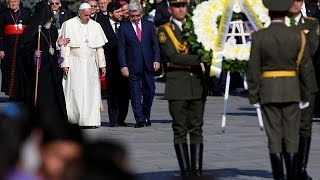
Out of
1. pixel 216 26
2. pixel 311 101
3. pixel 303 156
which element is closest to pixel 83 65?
pixel 216 26

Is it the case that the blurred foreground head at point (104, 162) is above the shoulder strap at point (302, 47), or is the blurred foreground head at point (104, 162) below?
above

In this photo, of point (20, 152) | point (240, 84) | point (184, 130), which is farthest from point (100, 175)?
point (240, 84)

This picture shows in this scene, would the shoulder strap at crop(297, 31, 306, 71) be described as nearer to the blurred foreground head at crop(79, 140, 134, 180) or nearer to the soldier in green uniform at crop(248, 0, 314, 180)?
the soldier in green uniform at crop(248, 0, 314, 180)

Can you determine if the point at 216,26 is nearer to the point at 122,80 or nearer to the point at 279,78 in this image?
the point at 279,78

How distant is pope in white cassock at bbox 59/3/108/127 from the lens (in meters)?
16.5

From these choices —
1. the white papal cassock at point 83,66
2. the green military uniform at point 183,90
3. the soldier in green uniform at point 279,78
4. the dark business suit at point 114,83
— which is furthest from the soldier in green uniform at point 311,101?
the dark business suit at point 114,83

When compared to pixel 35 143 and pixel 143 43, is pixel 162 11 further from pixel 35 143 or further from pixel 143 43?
pixel 35 143

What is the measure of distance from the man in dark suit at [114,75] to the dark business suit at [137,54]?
44 centimetres

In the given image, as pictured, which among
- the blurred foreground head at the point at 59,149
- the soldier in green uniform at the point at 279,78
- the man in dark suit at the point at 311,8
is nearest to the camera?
the blurred foreground head at the point at 59,149

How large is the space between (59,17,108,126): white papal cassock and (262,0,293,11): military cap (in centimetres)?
700

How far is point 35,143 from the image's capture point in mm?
3523

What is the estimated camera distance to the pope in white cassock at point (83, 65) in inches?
650

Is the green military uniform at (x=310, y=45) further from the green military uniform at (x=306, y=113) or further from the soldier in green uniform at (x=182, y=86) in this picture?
the soldier in green uniform at (x=182, y=86)

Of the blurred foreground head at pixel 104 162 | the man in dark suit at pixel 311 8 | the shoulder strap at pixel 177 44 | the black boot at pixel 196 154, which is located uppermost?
the blurred foreground head at pixel 104 162
